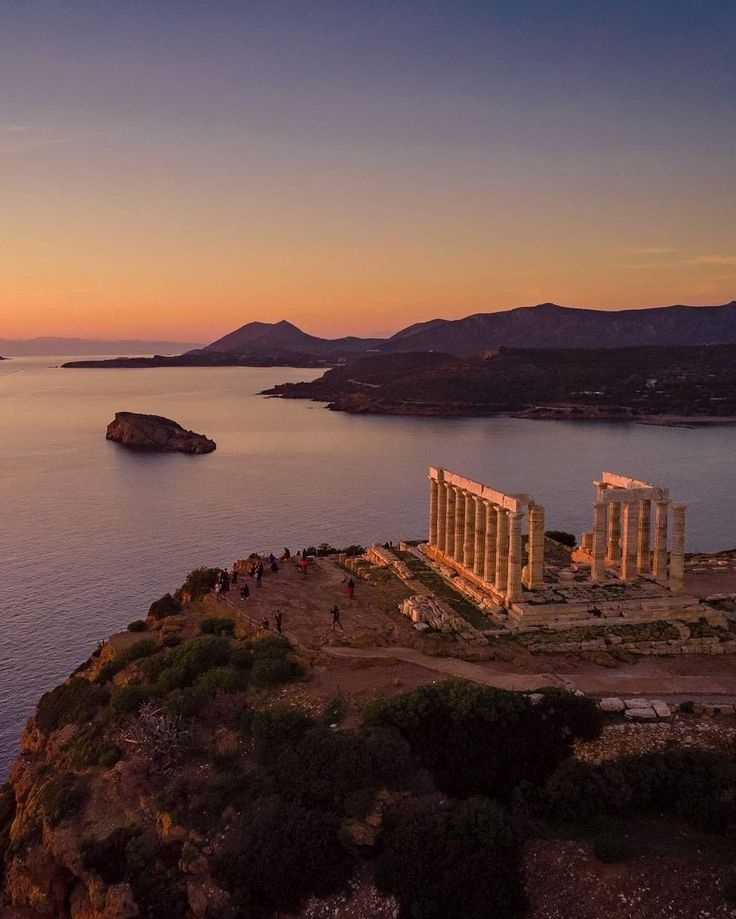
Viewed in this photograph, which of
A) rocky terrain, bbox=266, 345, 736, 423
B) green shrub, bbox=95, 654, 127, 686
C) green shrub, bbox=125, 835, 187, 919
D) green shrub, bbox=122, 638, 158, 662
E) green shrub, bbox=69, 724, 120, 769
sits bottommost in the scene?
green shrub, bbox=125, 835, 187, 919

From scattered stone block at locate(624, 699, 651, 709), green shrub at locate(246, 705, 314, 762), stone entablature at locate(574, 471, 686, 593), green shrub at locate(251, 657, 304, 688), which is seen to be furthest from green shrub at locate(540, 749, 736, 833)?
stone entablature at locate(574, 471, 686, 593)

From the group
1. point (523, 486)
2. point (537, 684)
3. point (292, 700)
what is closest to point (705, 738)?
point (537, 684)

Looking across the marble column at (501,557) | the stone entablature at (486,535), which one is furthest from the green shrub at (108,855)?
the marble column at (501,557)

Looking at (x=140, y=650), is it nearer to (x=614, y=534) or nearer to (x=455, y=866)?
(x=455, y=866)

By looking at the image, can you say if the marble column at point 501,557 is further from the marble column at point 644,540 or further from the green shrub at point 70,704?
the green shrub at point 70,704

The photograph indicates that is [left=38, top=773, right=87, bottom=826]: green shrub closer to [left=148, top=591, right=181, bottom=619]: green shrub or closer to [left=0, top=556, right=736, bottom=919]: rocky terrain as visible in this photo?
[left=0, top=556, right=736, bottom=919]: rocky terrain

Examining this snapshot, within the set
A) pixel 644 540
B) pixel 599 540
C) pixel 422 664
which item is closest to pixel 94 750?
pixel 422 664
